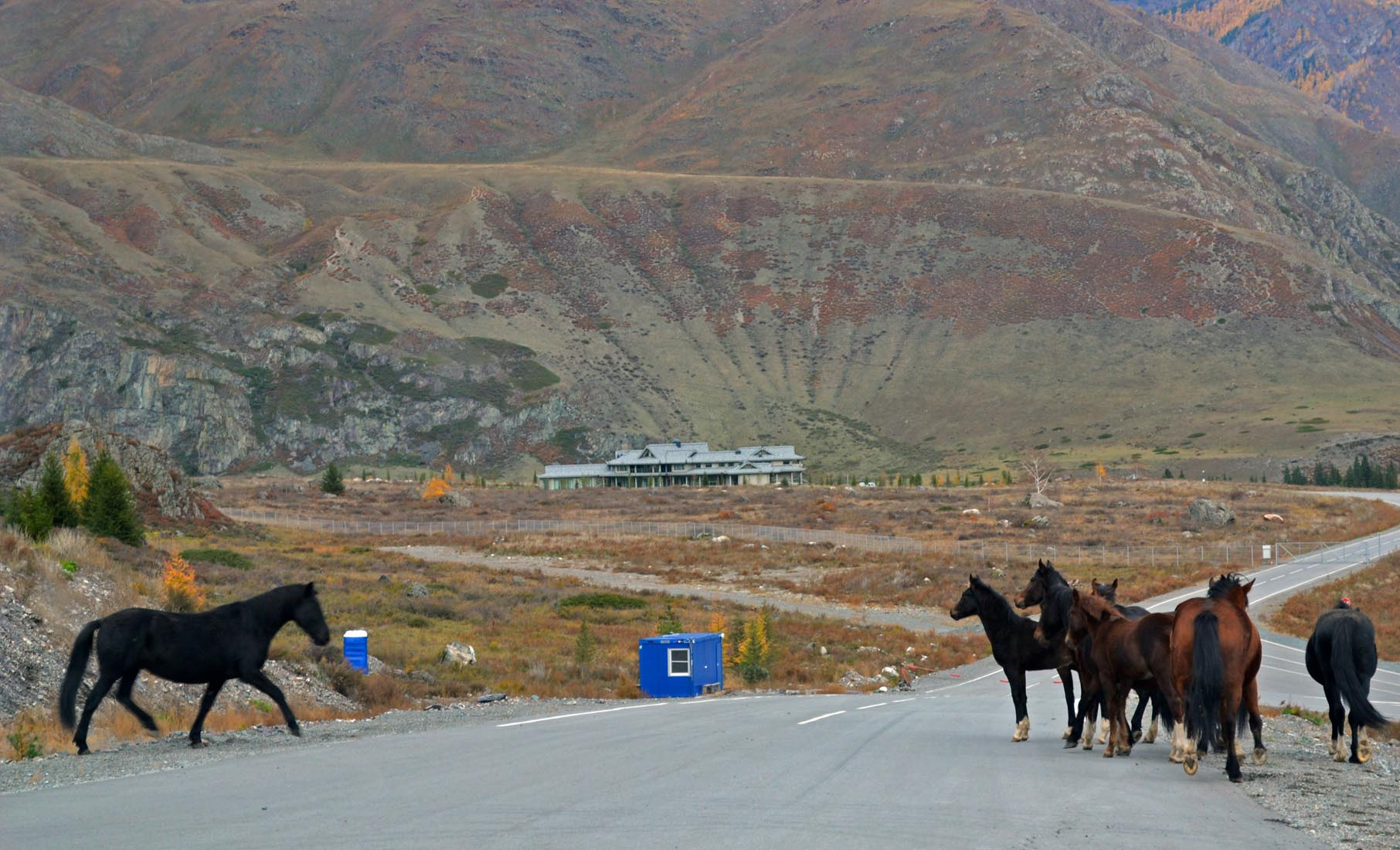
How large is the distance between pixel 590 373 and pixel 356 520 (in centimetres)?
8911

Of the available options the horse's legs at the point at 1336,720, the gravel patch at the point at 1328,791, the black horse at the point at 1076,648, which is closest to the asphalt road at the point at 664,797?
the gravel patch at the point at 1328,791

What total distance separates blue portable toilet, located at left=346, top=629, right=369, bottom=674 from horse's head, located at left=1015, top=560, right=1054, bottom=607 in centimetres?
1234

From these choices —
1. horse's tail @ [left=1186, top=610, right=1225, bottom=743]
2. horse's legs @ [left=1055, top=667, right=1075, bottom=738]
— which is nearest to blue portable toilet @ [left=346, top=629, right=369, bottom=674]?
horse's legs @ [left=1055, top=667, right=1075, bottom=738]

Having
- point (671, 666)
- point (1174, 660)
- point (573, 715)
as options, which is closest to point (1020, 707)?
point (1174, 660)

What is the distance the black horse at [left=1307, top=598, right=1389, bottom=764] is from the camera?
44.8ft

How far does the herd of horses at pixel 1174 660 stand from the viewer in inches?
470

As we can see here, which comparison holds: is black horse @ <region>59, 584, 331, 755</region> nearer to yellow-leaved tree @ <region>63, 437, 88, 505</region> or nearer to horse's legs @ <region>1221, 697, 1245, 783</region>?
horse's legs @ <region>1221, 697, 1245, 783</region>

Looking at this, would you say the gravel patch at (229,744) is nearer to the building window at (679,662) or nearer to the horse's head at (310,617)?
the horse's head at (310,617)

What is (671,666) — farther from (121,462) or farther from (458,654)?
(121,462)

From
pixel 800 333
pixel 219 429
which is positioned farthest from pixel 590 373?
pixel 219 429

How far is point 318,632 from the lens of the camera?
47.4 feet

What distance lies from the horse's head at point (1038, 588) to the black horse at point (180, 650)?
8.39 metres

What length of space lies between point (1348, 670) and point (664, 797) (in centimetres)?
815

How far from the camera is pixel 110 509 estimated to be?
34.0m
